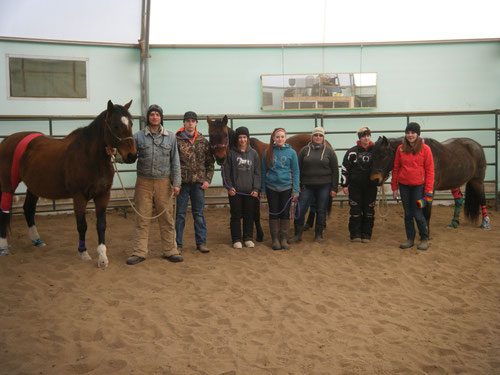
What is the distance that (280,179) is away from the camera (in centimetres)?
539

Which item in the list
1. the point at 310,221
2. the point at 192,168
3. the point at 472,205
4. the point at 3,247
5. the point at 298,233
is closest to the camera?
the point at 192,168

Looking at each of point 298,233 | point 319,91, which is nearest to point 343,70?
point 319,91

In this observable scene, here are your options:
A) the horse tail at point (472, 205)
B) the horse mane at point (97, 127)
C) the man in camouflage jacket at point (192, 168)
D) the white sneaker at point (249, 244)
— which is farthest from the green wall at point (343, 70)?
the horse mane at point (97, 127)

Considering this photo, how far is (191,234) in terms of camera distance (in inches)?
246

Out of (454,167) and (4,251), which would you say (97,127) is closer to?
(4,251)

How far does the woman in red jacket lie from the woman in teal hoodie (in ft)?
4.13

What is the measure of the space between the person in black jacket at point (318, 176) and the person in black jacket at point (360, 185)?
190 millimetres

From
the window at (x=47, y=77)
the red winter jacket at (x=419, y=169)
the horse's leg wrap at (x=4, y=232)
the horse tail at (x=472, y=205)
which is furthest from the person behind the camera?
the window at (x=47, y=77)

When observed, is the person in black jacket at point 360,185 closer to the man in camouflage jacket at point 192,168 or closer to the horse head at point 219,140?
the horse head at point 219,140

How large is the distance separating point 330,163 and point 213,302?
2.63 m

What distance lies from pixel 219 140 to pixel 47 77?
13.0 feet

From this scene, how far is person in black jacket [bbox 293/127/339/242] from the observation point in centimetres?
560

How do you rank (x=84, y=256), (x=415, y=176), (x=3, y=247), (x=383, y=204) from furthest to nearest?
(x=383, y=204)
(x=415, y=176)
(x=3, y=247)
(x=84, y=256)

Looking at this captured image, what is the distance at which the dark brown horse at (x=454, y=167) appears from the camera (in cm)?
542
